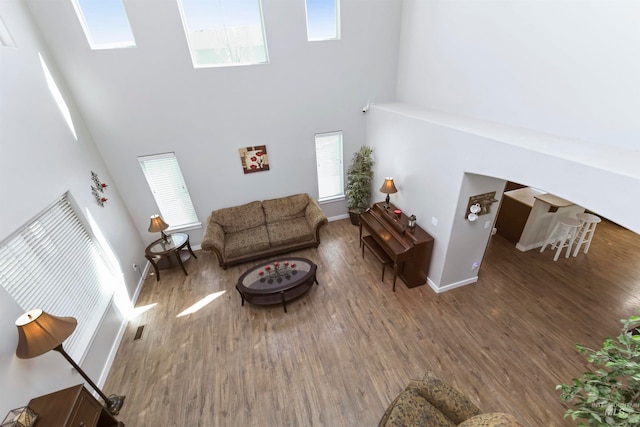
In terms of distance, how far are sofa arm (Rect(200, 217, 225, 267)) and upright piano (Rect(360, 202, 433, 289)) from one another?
3.03 m

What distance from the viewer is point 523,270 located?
496 centimetres

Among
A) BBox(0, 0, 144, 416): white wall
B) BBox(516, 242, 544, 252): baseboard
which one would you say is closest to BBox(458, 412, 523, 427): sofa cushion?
BBox(0, 0, 144, 416): white wall

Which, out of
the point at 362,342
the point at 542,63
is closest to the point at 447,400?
the point at 362,342

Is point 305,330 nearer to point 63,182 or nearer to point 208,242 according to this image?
point 208,242

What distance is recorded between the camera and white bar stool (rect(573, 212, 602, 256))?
5003 mm

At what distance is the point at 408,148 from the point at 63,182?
5409mm

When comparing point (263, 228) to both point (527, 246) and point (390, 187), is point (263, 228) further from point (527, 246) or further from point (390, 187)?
point (527, 246)

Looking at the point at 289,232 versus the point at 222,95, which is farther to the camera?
the point at 289,232

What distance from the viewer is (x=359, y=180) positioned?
20.3 feet

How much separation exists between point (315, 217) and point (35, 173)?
4.30m

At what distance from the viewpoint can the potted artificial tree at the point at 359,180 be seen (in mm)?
6121

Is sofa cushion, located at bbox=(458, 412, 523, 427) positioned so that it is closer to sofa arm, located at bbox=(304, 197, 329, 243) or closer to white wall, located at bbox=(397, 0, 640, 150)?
white wall, located at bbox=(397, 0, 640, 150)

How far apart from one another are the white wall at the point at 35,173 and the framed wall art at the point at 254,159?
2.58 metres

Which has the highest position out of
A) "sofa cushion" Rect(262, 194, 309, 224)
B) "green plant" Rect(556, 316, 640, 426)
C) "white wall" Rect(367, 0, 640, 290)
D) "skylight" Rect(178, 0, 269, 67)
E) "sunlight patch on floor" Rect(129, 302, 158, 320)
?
"skylight" Rect(178, 0, 269, 67)
